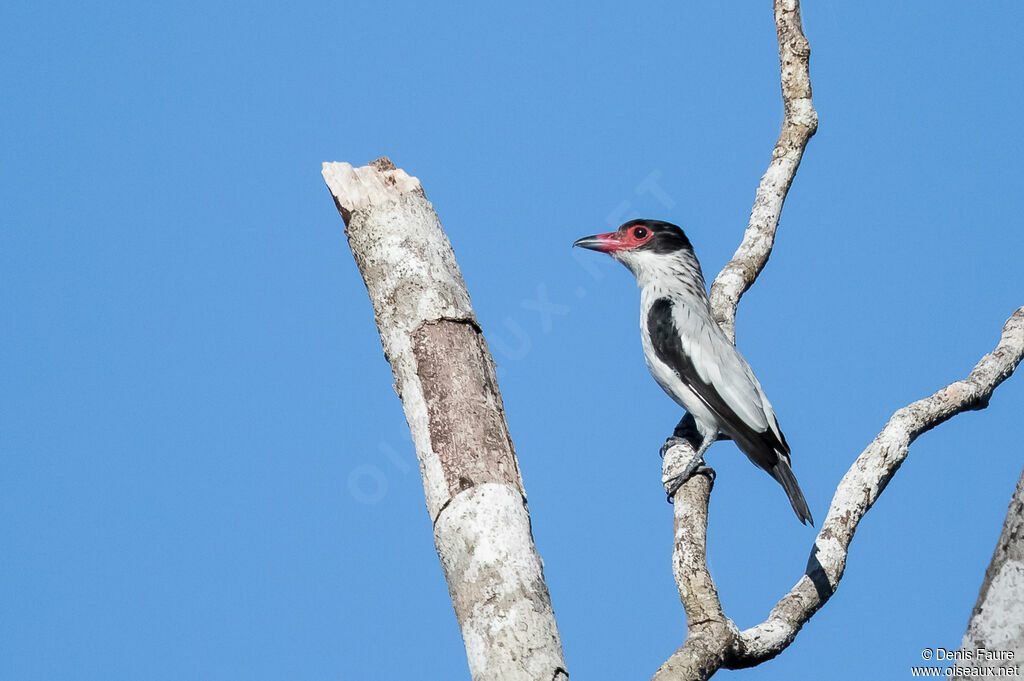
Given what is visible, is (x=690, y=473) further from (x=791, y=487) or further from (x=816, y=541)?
(x=791, y=487)

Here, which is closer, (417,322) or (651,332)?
(417,322)

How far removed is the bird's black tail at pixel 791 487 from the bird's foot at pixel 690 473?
82cm

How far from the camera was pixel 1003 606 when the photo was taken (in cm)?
242

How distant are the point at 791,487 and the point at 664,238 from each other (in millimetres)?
2107

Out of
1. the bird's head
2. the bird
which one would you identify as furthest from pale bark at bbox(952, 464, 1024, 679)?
the bird's head

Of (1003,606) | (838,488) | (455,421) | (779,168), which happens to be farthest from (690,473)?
(1003,606)

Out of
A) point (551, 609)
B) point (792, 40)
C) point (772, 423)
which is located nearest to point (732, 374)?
point (772, 423)

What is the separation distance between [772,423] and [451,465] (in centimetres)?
301

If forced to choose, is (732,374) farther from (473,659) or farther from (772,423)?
(473,659)

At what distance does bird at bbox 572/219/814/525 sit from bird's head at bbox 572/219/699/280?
0.24 meters

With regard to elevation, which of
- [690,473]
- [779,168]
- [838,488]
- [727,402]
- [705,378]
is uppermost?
[779,168]

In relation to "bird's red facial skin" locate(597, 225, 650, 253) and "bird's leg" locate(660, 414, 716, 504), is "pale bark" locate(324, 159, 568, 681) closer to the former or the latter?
"bird's leg" locate(660, 414, 716, 504)

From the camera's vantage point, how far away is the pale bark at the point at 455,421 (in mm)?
3086

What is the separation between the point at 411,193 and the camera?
4156 millimetres
